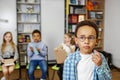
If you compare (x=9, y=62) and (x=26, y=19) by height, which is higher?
(x=26, y=19)

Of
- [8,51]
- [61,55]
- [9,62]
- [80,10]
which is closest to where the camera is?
[61,55]

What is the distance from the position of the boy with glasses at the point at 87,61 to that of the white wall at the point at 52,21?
3.88 meters

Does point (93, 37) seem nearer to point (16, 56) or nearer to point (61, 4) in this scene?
point (16, 56)

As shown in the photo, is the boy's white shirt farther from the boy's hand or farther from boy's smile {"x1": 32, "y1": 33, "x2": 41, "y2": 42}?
boy's smile {"x1": 32, "y1": 33, "x2": 41, "y2": 42}

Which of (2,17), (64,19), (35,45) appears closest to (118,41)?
(64,19)

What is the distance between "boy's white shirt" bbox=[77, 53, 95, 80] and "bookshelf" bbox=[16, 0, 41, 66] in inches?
160

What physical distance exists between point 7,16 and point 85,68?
4.03m

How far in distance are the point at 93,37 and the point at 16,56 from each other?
282 centimetres

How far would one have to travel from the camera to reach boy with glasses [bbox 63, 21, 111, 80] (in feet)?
3.77

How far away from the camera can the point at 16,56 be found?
3.75 m

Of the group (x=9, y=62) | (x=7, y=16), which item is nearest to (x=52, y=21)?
(x=7, y=16)

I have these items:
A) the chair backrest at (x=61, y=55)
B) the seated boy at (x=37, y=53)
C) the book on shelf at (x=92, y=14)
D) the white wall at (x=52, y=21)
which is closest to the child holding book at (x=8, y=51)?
the seated boy at (x=37, y=53)

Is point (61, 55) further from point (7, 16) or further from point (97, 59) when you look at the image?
point (7, 16)

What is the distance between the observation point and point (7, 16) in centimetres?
486
